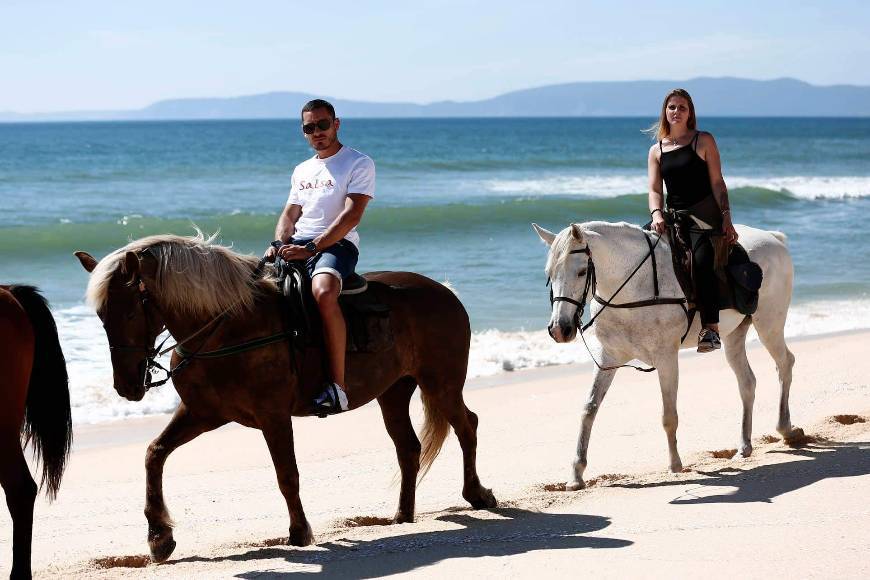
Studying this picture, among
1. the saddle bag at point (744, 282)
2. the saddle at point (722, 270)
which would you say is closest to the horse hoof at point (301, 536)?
the saddle at point (722, 270)

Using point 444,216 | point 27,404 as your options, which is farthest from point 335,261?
point 444,216

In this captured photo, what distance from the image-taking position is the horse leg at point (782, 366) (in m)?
7.57

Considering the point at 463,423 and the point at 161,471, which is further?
the point at 463,423

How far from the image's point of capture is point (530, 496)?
6.52 meters

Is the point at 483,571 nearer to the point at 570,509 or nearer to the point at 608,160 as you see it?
Result: the point at 570,509

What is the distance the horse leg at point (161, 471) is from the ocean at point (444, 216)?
438 cm

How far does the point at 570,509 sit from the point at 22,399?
289cm

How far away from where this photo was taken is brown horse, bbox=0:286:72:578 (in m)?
4.89

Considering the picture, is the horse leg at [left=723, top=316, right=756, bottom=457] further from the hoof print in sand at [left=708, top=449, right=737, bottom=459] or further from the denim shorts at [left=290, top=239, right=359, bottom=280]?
the denim shorts at [left=290, top=239, right=359, bottom=280]

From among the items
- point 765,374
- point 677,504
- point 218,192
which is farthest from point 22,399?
point 218,192

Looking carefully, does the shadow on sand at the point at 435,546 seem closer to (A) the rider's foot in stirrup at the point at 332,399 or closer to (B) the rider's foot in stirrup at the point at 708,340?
(A) the rider's foot in stirrup at the point at 332,399

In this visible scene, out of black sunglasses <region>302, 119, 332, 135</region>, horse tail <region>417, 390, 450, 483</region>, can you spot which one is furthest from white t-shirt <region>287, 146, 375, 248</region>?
horse tail <region>417, 390, 450, 483</region>

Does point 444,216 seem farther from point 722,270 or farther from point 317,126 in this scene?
point 317,126

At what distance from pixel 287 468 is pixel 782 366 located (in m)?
4.12
